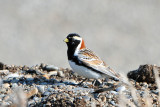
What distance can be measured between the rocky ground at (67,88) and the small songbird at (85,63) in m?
0.22

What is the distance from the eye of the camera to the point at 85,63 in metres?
10.1

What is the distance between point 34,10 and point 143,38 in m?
9.07

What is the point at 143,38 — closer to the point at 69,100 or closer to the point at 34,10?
the point at 34,10

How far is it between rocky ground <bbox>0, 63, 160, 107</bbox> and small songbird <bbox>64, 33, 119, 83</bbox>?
22 cm

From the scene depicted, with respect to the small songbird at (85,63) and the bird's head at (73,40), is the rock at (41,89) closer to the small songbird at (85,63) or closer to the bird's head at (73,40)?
the small songbird at (85,63)

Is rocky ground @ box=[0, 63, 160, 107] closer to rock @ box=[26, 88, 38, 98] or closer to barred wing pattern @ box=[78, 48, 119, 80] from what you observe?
rock @ box=[26, 88, 38, 98]

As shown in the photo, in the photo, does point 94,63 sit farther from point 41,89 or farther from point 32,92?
point 32,92

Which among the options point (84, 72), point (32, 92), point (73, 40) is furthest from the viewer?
point (73, 40)

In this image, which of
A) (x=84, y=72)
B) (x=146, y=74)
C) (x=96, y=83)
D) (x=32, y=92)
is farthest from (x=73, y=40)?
(x=32, y=92)

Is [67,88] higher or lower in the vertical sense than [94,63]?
lower

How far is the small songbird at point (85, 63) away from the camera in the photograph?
9945 millimetres

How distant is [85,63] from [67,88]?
3.51ft

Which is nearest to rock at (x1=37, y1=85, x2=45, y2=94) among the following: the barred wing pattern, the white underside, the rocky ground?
the rocky ground

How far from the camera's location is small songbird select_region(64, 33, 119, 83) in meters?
9.95
